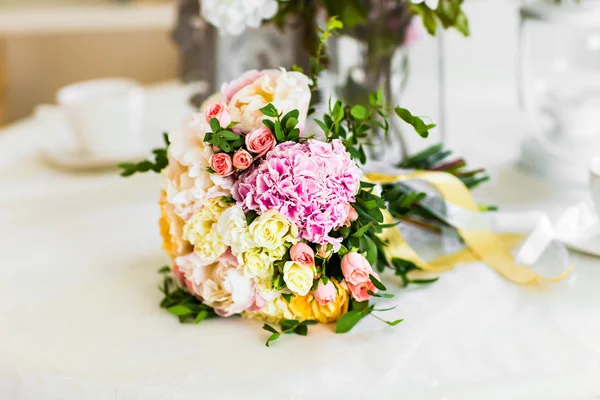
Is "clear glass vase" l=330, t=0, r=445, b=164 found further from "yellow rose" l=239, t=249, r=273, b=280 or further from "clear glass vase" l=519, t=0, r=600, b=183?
"yellow rose" l=239, t=249, r=273, b=280

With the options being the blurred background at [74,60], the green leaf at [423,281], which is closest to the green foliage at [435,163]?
the green leaf at [423,281]

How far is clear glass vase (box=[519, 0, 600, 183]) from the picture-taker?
0.92 m

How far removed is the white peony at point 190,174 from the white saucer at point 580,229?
1.27 feet

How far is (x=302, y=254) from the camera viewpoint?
57 centimetres

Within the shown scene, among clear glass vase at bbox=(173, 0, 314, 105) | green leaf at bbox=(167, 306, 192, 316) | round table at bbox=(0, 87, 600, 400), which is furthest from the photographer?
clear glass vase at bbox=(173, 0, 314, 105)

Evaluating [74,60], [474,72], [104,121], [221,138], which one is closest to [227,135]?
[221,138]

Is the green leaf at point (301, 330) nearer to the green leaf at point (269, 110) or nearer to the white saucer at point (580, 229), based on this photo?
the green leaf at point (269, 110)

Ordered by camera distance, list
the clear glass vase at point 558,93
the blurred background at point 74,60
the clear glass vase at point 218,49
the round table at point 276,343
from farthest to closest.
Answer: the blurred background at point 74,60 → the clear glass vase at point 218,49 → the clear glass vase at point 558,93 → the round table at point 276,343

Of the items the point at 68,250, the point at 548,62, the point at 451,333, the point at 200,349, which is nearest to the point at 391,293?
the point at 451,333

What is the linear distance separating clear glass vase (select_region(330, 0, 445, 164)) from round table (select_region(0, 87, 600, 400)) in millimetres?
254

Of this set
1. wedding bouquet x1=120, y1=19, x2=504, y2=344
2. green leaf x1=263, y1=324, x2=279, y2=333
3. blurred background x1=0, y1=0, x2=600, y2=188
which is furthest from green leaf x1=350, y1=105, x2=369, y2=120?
blurred background x1=0, y1=0, x2=600, y2=188

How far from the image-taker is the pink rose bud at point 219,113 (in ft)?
1.96

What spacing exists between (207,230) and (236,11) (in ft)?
0.95

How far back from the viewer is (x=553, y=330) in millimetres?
594
